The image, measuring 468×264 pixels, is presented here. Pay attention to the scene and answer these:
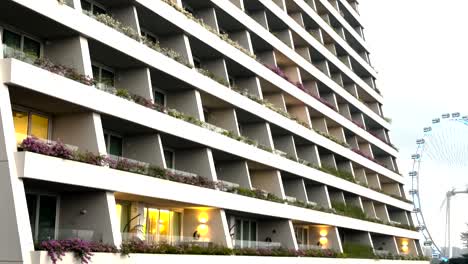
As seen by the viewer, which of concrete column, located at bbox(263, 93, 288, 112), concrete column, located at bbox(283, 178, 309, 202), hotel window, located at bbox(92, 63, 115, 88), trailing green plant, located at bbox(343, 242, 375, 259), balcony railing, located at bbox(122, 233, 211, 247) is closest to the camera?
balcony railing, located at bbox(122, 233, 211, 247)

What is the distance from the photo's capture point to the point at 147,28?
36.0 m

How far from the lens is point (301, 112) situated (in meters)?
53.8

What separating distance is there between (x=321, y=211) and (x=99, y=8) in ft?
85.1

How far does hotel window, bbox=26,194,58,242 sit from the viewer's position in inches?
993

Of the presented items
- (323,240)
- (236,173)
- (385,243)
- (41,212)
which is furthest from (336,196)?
(41,212)

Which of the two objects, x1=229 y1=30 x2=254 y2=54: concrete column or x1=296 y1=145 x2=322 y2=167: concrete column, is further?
x1=296 y1=145 x2=322 y2=167: concrete column

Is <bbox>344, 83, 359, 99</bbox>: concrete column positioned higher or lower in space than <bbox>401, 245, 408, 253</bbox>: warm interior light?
higher

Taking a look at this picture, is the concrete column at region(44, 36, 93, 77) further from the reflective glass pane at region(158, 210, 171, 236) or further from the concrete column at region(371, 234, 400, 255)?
the concrete column at region(371, 234, 400, 255)

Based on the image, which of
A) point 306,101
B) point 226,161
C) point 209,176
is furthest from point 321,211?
point 209,176

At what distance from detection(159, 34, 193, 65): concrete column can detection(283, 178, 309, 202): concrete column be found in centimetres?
1687

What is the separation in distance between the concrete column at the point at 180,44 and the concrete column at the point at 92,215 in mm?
11915

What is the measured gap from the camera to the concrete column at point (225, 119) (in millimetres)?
40656

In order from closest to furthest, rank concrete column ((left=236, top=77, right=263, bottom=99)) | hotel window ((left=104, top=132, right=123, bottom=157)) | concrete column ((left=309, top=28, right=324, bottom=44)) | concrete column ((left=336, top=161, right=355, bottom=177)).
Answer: hotel window ((left=104, top=132, right=123, bottom=157)) → concrete column ((left=236, top=77, right=263, bottom=99)) → concrete column ((left=309, top=28, right=324, bottom=44)) → concrete column ((left=336, top=161, right=355, bottom=177))

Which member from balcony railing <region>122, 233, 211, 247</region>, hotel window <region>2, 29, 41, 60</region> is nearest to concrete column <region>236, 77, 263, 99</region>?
balcony railing <region>122, 233, 211, 247</region>
